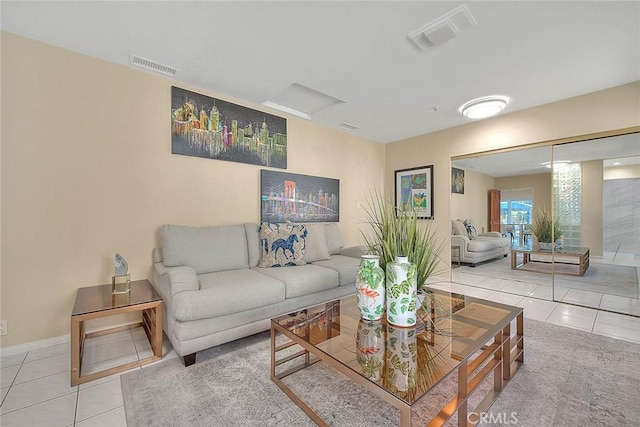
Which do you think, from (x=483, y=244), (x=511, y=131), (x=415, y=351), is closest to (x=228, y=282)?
(x=415, y=351)

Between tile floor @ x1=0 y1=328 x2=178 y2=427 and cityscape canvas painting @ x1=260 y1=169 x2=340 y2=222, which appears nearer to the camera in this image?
tile floor @ x1=0 y1=328 x2=178 y2=427

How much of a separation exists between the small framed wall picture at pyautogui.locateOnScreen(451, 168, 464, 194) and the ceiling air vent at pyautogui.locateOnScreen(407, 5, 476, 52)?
2.49m

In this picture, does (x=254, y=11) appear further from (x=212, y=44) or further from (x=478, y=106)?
(x=478, y=106)

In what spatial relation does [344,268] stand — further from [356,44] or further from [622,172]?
[622,172]

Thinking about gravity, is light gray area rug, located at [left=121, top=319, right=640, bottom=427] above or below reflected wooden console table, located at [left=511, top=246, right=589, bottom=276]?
below

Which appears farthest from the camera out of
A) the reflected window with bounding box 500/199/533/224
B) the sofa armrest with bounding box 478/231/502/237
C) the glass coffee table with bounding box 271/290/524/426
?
the sofa armrest with bounding box 478/231/502/237

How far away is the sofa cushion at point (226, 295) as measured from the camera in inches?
70.4

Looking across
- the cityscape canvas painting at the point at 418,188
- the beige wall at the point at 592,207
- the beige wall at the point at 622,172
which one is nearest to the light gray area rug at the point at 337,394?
the beige wall at the point at 592,207

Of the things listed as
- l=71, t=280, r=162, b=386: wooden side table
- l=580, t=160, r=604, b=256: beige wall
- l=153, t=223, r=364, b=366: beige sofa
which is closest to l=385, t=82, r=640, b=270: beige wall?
l=580, t=160, r=604, b=256: beige wall

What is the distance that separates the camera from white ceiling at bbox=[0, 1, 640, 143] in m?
Result: 1.79

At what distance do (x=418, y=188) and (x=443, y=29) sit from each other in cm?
293

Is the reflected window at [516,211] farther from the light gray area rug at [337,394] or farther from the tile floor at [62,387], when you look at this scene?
the tile floor at [62,387]

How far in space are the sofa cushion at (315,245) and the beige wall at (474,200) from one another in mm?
2299

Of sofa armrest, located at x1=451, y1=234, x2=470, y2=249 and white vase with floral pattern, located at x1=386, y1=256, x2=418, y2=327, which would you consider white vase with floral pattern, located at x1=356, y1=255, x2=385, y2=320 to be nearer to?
white vase with floral pattern, located at x1=386, y1=256, x2=418, y2=327
